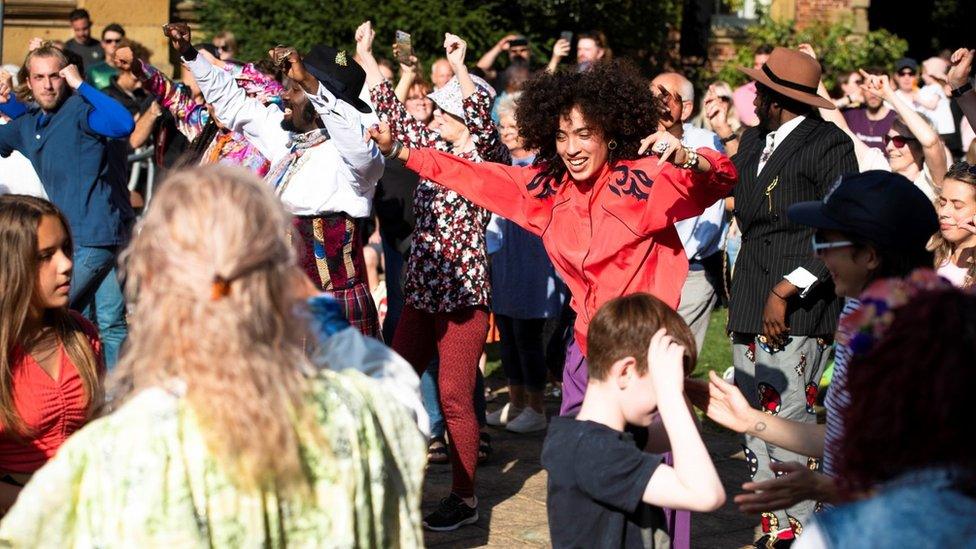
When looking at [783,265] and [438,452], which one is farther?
[438,452]

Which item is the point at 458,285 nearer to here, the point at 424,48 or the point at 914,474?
the point at 914,474

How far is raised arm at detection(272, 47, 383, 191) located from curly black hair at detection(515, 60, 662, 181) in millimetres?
651

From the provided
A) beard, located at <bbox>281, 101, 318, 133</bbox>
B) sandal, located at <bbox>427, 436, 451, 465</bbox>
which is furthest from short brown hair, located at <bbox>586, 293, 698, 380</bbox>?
sandal, located at <bbox>427, 436, 451, 465</bbox>

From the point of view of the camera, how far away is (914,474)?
2213 mm

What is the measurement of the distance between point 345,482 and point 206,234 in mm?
560

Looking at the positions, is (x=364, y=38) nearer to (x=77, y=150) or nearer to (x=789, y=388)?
(x=77, y=150)

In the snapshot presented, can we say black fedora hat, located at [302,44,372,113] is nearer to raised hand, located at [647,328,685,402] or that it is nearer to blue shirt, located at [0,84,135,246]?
blue shirt, located at [0,84,135,246]

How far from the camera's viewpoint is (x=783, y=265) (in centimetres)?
556

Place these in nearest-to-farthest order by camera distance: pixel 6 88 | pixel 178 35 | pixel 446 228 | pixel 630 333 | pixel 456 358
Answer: pixel 630 333 < pixel 456 358 < pixel 178 35 < pixel 446 228 < pixel 6 88

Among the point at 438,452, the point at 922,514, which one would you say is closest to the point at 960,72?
the point at 438,452

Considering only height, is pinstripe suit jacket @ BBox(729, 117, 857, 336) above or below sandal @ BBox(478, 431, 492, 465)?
above

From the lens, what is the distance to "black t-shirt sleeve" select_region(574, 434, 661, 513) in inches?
123

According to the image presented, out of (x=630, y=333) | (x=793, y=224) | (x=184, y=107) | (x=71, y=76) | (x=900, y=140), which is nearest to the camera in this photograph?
(x=630, y=333)

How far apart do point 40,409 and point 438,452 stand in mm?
3450
